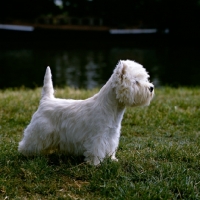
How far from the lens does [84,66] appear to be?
69.9ft

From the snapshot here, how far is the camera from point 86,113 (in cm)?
454

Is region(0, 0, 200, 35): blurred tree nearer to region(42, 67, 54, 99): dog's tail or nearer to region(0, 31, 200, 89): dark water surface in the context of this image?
region(0, 31, 200, 89): dark water surface

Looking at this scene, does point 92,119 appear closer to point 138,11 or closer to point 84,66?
point 84,66

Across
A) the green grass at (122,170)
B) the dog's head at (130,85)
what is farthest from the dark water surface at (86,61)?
the dog's head at (130,85)

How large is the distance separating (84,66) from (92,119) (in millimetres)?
16987

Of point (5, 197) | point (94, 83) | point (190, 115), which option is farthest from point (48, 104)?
point (94, 83)

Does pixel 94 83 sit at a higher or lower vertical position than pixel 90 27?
lower

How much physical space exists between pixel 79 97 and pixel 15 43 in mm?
24522

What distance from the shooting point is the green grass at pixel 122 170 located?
3.86 meters

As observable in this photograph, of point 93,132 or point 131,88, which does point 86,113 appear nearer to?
point 93,132

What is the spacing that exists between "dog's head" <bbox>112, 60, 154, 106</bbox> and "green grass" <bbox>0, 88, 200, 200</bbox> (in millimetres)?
688

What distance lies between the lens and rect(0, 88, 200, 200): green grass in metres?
3.86

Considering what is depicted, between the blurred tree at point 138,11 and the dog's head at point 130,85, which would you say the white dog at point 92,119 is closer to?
the dog's head at point 130,85

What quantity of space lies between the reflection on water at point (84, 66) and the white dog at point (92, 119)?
9013mm
